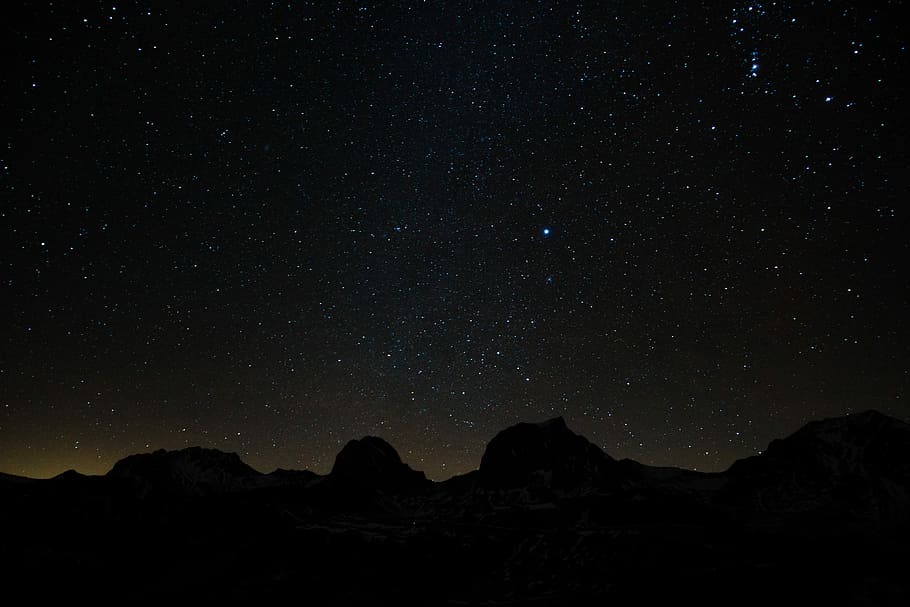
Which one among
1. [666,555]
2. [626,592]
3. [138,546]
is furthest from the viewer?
[138,546]

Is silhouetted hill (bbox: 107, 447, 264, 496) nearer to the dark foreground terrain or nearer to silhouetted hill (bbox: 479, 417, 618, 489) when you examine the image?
the dark foreground terrain

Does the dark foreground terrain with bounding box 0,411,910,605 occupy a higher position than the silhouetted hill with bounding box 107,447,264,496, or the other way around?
the silhouetted hill with bounding box 107,447,264,496

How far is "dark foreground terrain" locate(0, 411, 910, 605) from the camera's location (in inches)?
2223

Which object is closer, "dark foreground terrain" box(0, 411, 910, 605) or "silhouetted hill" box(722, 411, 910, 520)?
"dark foreground terrain" box(0, 411, 910, 605)

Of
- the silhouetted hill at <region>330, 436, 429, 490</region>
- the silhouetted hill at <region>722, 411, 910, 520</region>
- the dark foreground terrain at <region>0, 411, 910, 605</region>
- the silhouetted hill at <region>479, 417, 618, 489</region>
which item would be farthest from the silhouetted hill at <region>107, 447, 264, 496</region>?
the silhouetted hill at <region>722, 411, 910, 520</region>

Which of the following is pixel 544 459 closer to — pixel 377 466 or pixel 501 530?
pixel 377 466

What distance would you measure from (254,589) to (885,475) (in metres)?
127

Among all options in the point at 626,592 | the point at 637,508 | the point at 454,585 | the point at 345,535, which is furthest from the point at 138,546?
the point at 637,508

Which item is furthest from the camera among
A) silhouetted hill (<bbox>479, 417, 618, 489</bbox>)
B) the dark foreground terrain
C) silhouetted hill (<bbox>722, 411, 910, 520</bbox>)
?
silhouetted hill (<bbox>479, 417, 618, 489</bbox>)

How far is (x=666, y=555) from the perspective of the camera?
6078cm

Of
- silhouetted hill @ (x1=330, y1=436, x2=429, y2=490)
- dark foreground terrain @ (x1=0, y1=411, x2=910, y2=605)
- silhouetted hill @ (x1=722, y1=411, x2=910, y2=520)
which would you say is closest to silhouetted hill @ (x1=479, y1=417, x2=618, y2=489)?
dark foreground terrain @ (x1=0, y1=411, x2=910, y2=605)

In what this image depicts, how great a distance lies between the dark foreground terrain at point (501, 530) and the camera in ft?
185

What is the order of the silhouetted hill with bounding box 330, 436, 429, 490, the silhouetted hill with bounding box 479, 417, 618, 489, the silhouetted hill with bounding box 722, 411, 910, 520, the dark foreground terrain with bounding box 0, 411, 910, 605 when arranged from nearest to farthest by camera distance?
the dark foreground terrain with bounding box 0, 411, 910, 605
the silhouetted hill with bounding box 722, 411, 910, 520
the silhouetted hill with bounding box 479, 417, 618, 489
the silhouetted hill with bounding box 330, 436, 429, 490

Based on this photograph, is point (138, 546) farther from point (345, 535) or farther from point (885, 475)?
Result: point (885, 475)
